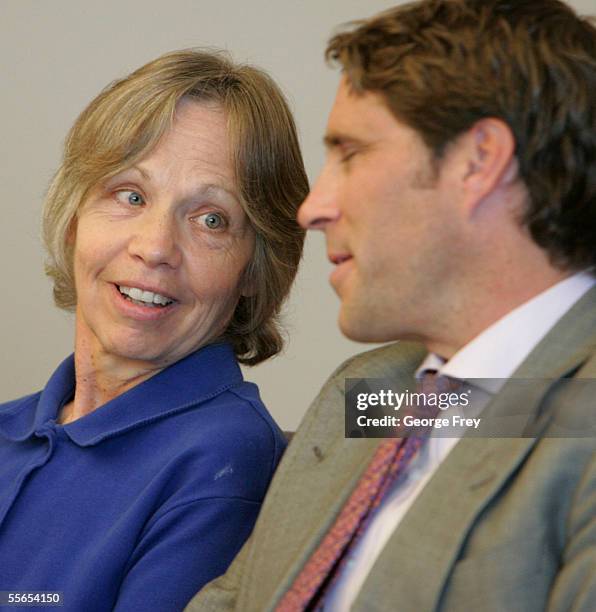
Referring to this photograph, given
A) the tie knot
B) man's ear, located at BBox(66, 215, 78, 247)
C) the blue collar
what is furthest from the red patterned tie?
man's ear, located at BBox(66, 215, 78, 247)

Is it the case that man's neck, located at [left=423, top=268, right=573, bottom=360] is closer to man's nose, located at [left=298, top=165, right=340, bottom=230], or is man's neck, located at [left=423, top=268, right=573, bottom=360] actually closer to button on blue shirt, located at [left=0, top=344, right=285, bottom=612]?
man's nose, located at [left=298, top=165, right=340, bottom=230]

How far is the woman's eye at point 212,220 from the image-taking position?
1840 mm

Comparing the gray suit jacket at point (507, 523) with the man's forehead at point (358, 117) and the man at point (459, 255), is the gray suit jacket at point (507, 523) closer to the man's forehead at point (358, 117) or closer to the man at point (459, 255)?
the man at point (459, 255)

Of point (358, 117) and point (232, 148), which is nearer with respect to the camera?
point (358, 117)

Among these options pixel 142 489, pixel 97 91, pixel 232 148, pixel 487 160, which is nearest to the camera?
pixel 487 160

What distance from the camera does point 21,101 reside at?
340cm

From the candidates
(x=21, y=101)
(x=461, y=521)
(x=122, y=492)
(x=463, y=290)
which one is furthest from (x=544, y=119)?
(x=21, y=101)

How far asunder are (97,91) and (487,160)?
7.55 feet

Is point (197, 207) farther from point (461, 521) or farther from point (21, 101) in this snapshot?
point (21, 101)

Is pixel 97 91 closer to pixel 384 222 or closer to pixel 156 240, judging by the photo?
pixel 156 240

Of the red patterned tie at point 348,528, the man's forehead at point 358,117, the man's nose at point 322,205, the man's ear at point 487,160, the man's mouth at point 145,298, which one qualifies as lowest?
the red patterned tie at point 348,528

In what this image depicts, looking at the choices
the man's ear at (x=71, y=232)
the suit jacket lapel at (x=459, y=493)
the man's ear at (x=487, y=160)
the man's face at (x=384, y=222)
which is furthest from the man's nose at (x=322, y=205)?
the man's ear at (x=71, y=232)

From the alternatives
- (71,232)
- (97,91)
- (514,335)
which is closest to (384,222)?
(514,335)

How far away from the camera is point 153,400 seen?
6.00 ft
